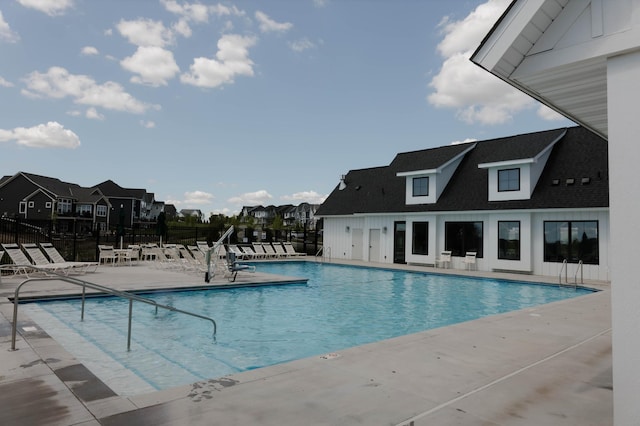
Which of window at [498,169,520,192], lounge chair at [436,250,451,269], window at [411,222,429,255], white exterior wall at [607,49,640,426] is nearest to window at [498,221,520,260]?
window at [498,169,520,192]

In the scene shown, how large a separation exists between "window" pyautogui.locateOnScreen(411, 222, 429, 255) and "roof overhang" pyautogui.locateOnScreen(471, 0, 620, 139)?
61.3ft

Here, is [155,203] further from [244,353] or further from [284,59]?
[244,353]

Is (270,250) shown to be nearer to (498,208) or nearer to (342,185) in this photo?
(342,185)

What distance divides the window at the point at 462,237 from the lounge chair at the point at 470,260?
21cm

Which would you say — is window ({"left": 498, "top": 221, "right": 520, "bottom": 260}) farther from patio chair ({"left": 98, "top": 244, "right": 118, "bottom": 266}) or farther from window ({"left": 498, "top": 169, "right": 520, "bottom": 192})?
patio chair ({"left": 98, "top": 244, "right": 118, "bottom": 266})

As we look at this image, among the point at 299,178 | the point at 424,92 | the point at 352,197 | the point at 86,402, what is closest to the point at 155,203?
the point at 299,178

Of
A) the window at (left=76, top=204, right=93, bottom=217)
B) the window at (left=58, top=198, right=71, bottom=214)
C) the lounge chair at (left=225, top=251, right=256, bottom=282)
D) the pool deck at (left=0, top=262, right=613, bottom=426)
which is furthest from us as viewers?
the window at (left=76, top=204, right=93, bottom=217)

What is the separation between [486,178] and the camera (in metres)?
20.9

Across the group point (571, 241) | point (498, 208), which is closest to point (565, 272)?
point (571, 241)

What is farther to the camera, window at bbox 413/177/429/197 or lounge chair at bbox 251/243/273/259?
lounge chair at bbox 251/243/273/259

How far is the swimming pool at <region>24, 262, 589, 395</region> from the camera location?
20.5 ft

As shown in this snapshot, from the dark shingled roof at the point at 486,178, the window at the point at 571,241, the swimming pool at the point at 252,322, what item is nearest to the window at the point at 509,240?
the dark shingled roof at the point at 486,178

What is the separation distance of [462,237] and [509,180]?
3.60 metres

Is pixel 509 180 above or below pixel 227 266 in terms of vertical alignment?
above
